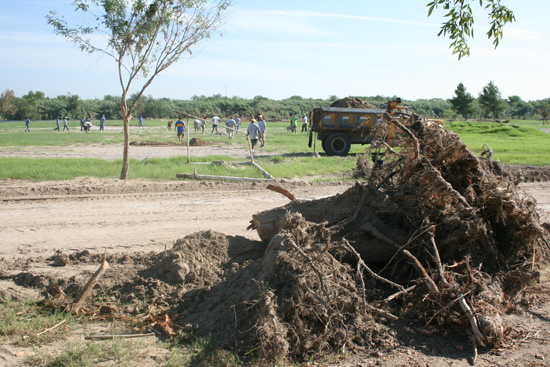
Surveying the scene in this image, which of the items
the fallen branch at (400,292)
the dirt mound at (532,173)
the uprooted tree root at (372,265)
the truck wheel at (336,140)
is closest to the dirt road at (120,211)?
the uprooted tree root at (372,265)

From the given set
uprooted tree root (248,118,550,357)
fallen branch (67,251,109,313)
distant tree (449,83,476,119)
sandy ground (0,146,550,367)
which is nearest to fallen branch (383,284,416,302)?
uprooted tree root (248,118,550,357)

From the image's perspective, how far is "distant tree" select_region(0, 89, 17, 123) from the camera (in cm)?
6931

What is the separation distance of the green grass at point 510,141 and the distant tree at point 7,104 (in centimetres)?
6547

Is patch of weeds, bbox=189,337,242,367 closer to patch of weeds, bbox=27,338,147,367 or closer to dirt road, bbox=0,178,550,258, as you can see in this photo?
patch of weeds, bbox=27,338,147,367

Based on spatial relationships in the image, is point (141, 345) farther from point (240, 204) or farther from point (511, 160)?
point (511, 160)

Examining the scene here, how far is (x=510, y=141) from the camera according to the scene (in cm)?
2911

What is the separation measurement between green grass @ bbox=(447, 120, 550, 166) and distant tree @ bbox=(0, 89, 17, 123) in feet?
215

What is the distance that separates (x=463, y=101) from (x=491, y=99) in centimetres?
560

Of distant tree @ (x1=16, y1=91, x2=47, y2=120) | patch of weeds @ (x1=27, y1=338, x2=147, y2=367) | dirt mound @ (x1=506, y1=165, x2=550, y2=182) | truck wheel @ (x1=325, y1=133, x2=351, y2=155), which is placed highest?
distant tree @ (x1=16, y1=91, x2=47, y2=120)

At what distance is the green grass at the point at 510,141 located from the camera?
→ 18609 millimetres

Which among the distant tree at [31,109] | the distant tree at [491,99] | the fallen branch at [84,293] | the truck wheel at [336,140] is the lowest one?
the fallen branch at [84,293]

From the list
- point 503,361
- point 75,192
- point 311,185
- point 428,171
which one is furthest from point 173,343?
point 311,185

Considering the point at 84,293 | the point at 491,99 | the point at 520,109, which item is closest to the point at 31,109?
the point at 491,99

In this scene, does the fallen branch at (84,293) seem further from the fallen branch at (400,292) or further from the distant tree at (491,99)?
the distant tree at (491,99)
